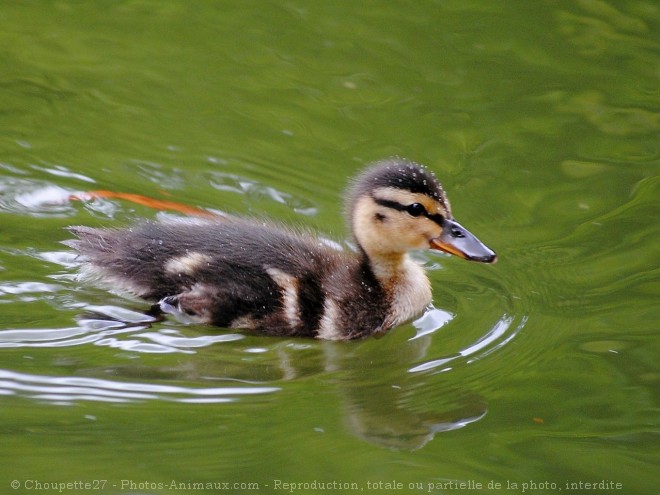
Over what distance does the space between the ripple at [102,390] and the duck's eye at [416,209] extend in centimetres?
97

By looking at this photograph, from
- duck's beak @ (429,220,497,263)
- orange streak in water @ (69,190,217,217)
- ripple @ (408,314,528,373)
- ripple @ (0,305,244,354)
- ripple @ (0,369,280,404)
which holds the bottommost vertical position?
ripple @ (0,305,244,354)

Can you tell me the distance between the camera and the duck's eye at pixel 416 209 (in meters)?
4.27

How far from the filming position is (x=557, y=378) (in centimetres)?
380

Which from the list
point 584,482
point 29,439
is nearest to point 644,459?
point 584,482

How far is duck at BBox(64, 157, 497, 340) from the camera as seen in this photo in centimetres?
414

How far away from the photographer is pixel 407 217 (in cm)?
428

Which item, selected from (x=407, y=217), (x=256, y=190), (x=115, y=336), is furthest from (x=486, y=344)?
(x=256, y=190)

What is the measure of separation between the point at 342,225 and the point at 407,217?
30.1 inches

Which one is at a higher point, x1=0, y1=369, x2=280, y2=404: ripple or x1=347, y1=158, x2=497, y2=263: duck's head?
x1=347, y1=158, x2=497, y2=263: duck's head

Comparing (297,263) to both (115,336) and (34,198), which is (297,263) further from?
(34,198)

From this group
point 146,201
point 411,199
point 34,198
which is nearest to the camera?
point 411,199

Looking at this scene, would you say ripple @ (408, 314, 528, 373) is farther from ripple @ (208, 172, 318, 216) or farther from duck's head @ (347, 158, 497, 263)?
ripple @ (208, 172, 318, 216)

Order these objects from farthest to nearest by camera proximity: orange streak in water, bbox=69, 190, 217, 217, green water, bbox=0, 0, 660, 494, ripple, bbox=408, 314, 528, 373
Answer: orange streak in water, bbox=69, 190, 217, 217 < ripple, bbox=408, 314, 528, 373 < green water, bbox=0, 0, 660, 494

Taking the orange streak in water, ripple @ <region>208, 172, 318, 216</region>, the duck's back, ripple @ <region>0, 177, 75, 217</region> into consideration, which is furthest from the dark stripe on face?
ripple @ <region>0, 177, 75, 217</region>
